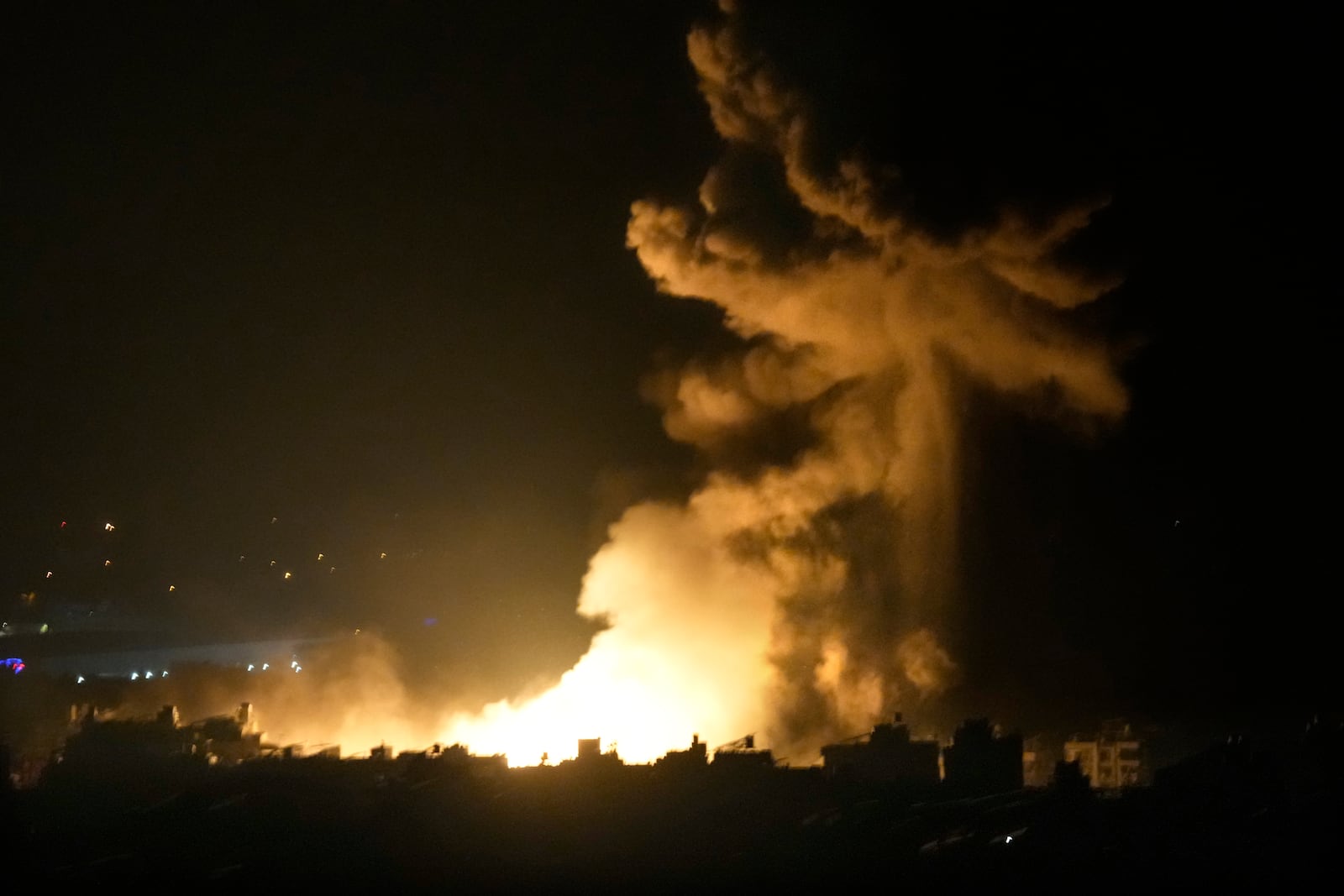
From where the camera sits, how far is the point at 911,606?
41.2 meters

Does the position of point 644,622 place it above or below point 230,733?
above

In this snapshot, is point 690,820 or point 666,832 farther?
point 690,820

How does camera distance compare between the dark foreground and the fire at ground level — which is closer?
the dark foreground

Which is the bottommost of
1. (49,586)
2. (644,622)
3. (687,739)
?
(687,739)

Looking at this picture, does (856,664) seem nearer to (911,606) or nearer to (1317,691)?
(911,606)

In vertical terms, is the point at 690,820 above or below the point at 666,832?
above

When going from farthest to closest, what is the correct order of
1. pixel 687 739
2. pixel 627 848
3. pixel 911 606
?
pixel 911 606 → pixel 687 739 → pixel 627 848

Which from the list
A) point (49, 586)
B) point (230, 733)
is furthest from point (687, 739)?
point (49, 586)

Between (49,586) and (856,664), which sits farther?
(49,586)

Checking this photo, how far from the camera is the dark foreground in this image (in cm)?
2322

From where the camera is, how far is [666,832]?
25500 millimetres

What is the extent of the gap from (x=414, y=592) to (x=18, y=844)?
3146cm

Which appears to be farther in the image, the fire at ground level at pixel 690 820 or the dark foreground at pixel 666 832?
the fire at ground level at pixel 690 820

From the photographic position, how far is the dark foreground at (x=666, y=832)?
23219 millimetres
